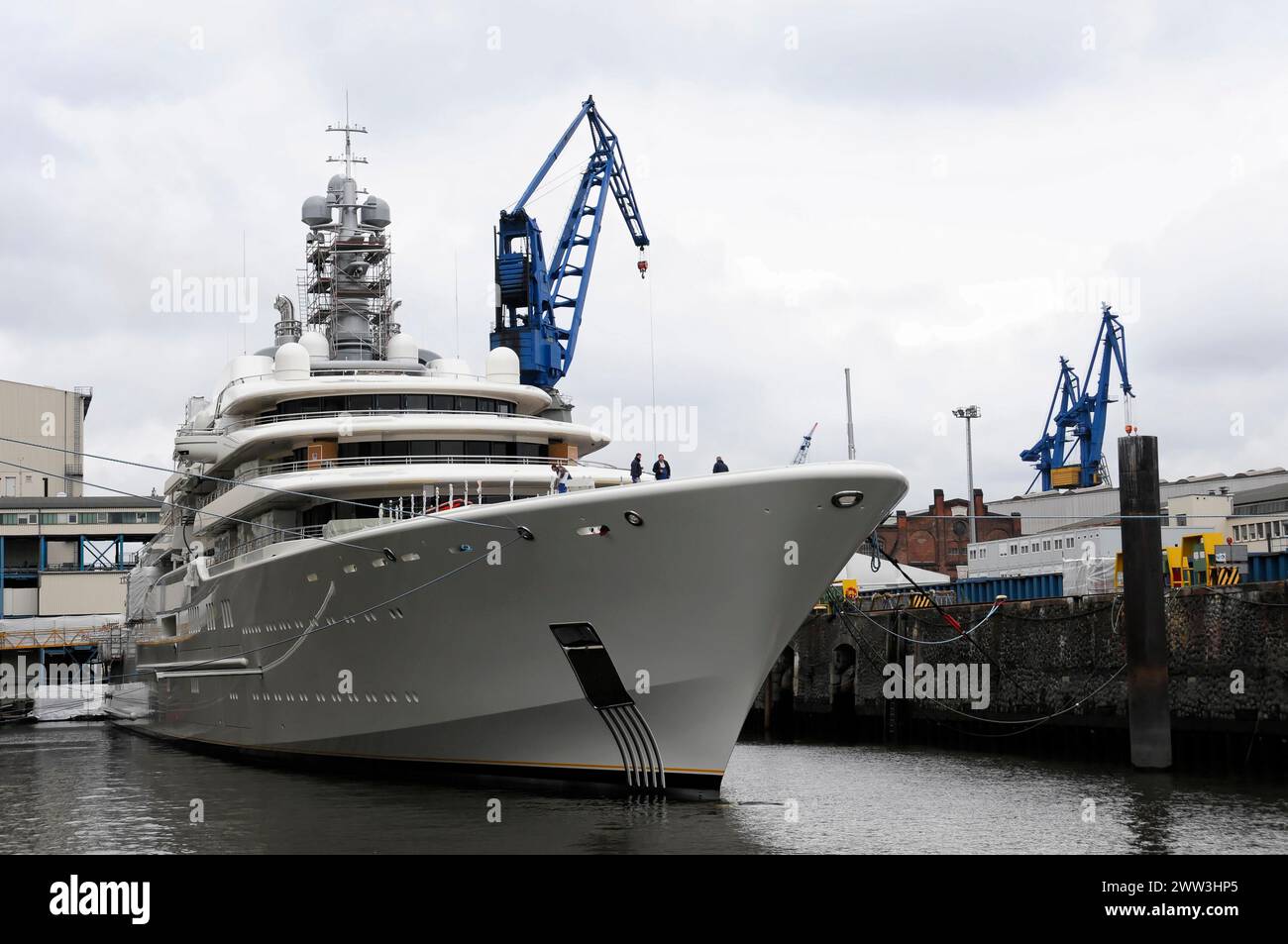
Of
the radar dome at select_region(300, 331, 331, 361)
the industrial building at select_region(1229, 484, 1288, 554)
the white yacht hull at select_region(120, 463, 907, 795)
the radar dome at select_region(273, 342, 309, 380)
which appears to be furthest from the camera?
the industrial building at select_region(1229, 484, 1288, 554)

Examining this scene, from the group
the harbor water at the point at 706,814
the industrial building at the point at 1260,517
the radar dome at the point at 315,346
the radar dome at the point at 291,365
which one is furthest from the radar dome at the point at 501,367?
the industrial building at the point at 1260,517

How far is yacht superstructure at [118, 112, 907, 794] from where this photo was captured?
1777 centimetres

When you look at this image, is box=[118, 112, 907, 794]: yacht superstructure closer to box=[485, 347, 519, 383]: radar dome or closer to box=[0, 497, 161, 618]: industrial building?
box=[485, 347, 519, 383]: radar dome

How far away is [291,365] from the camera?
26.3 m

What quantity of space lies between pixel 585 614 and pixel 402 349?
582 inches

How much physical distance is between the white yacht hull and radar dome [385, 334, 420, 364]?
34.2 feet

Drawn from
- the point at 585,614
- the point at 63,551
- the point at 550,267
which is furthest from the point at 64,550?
the point at 585,614

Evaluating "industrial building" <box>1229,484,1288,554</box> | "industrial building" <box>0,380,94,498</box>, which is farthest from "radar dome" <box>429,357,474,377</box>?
"industrial building" <box>0,380,94,498</box>

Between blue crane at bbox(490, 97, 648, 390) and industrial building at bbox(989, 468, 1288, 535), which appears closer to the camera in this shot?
blue crane at bbox(490, 97, 648, 390)

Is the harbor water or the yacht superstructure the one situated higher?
the yacht superstructure

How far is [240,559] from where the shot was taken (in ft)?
82.1

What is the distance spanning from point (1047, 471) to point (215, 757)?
72129mm
